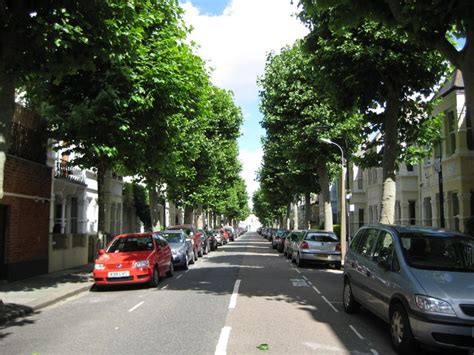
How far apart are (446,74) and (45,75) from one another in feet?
35.3

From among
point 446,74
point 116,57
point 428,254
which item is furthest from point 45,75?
point 446,74

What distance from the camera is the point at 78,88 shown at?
1524 cm

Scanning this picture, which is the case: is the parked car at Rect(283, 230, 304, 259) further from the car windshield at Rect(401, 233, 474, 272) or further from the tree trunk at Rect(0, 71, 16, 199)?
the tree trunk at Rect(0, 71, 16, 199)

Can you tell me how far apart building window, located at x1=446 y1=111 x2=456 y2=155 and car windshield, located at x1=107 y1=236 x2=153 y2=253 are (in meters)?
14.7

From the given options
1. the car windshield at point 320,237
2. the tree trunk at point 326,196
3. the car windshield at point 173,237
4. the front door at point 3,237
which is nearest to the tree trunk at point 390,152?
the car windshield at point 320,237

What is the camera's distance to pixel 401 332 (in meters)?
7.11

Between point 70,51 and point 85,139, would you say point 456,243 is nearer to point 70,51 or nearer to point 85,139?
point 70,51

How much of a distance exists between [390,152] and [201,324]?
29.0 ft

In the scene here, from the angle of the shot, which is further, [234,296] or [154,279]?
[154,279]

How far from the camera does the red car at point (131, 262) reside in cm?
1402

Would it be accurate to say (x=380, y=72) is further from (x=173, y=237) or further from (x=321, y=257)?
(x=173, y=237)

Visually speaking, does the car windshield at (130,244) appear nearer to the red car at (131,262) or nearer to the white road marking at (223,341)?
the red car at (131,262)

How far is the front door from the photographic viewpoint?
609 inches

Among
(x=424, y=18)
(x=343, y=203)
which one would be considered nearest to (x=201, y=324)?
(x=424, y=18)
